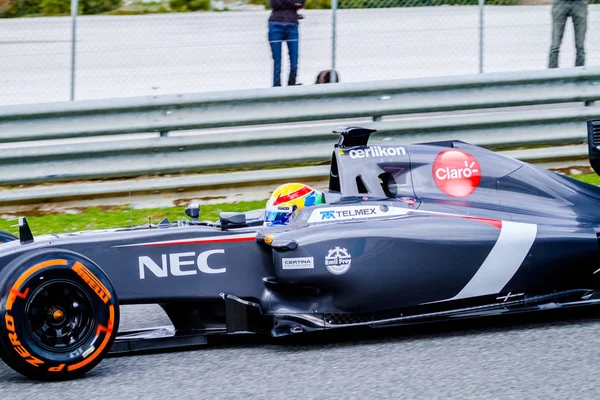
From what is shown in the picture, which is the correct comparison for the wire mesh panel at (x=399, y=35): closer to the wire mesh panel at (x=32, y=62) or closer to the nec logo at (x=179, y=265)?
the wire mesh panel at (x=32, y=62)

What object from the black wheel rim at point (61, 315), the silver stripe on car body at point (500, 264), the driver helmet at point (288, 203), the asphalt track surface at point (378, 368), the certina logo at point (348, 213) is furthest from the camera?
the driver helmet at point (288, 203)

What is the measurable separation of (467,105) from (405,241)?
12.6 feet

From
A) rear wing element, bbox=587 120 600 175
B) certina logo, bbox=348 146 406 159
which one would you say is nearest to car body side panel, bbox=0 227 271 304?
certina logo, bbox=348 146 406 159

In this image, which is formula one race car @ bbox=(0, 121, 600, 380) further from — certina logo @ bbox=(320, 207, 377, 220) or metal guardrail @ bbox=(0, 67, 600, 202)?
metal guardrail @ bbox=(0, 67, 600, 202)

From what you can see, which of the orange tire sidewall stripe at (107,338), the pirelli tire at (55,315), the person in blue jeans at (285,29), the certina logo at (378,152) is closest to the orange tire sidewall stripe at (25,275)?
the pirelli tire at (55,315)

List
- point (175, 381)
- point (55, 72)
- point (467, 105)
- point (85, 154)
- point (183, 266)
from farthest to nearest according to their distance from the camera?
point (55, 72)
point (467, 105)
point (85, 154)
point (183, 266)
point (175, 381)

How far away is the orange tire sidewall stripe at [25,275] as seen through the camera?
14.7 feet

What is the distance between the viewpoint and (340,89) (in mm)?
8484

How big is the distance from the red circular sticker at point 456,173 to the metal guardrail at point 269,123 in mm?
2904

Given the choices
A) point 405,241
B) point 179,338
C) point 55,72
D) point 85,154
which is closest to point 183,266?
point 179,338

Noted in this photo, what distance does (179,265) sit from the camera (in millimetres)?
5047

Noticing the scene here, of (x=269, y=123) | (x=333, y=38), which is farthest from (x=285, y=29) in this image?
(x=269, y=123)

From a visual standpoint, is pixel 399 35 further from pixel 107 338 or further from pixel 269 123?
pixel 107 338

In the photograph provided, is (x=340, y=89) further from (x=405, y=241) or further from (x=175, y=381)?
(x=175, y=381)
